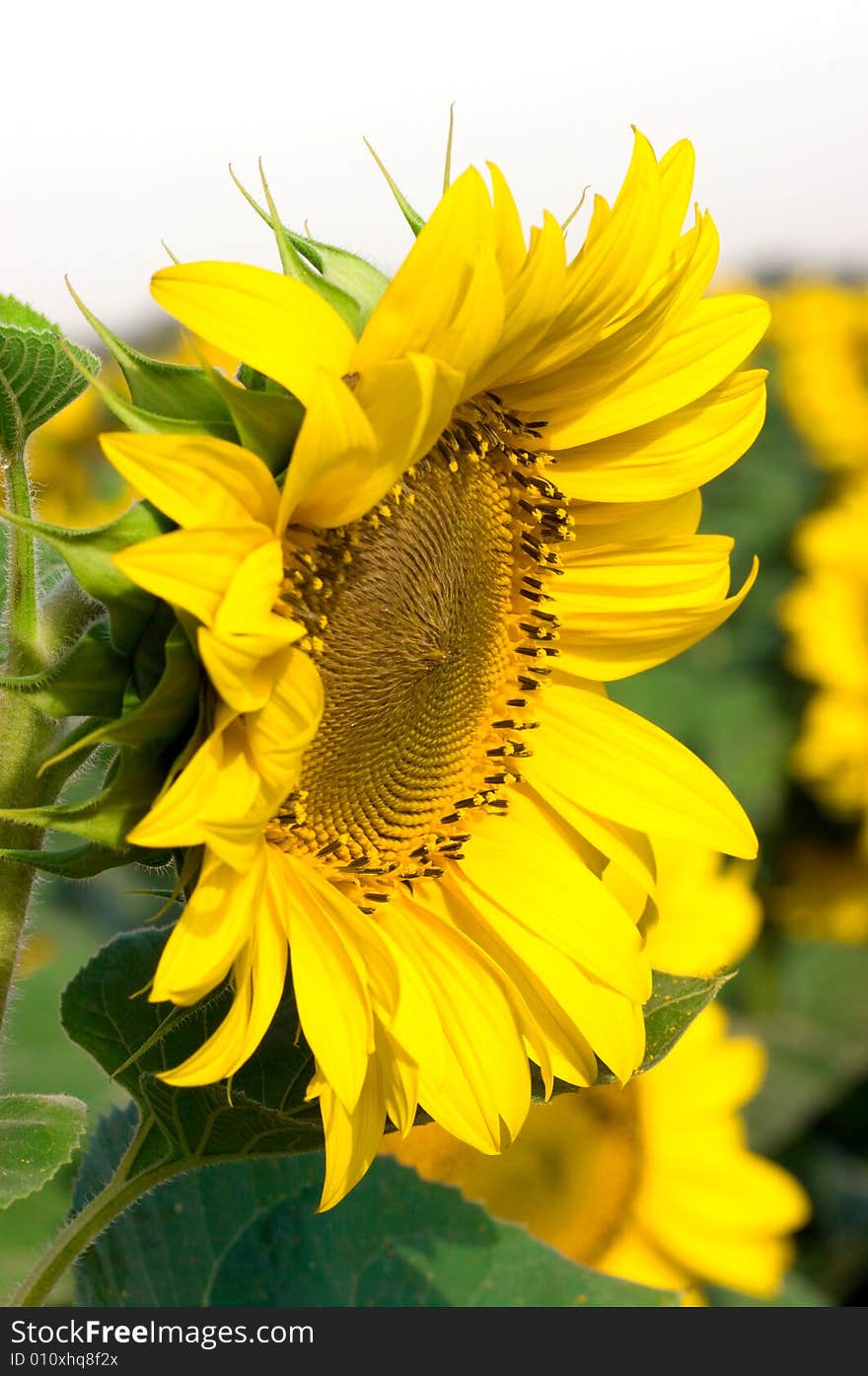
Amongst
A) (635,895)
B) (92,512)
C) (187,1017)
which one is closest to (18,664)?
(187,1017)

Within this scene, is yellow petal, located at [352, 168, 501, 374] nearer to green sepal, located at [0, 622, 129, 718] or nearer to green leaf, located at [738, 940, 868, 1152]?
green sepal, located at [0, 622, 129, 718]

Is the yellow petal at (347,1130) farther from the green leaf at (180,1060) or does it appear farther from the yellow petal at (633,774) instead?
the yellow petal at (633,774)

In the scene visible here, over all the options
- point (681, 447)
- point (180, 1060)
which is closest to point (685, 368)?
point (681, 447)

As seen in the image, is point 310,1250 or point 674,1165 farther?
point 674,1165

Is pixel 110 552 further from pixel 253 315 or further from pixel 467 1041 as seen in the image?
pixel 467 1041

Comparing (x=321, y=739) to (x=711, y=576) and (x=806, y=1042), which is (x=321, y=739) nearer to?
(x=711, y=576)

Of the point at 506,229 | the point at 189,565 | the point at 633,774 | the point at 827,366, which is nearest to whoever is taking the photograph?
the point at 189,565

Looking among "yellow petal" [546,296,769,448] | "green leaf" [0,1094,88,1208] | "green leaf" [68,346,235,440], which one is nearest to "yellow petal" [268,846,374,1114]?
"green leaf" [0,1094,88,1208]
